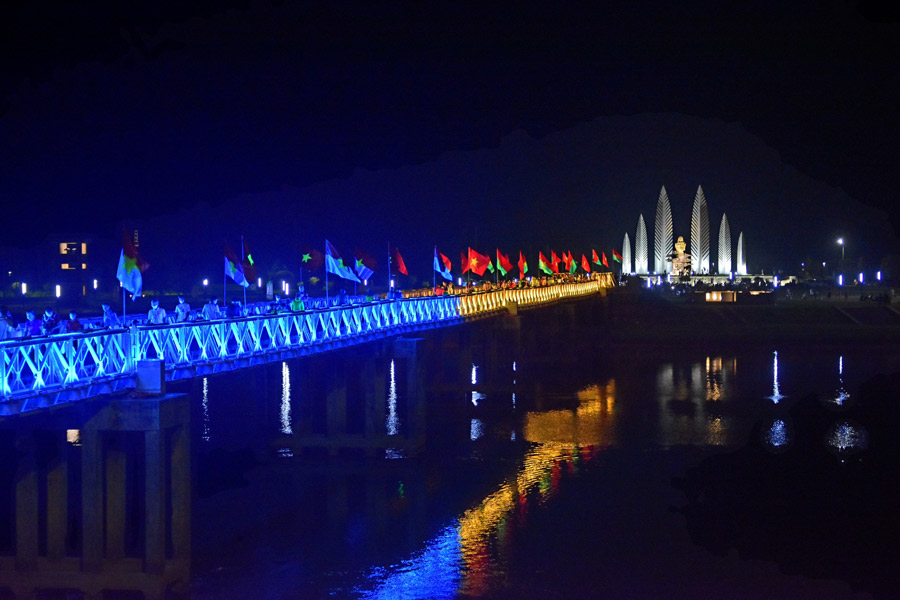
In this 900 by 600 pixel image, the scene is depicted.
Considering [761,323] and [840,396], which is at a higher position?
[761,323]

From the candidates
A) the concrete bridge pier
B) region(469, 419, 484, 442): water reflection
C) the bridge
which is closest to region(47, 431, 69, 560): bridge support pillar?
the concrete bridge pier

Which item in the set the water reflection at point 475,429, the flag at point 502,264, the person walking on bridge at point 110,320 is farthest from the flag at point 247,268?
the flag at point 502,264

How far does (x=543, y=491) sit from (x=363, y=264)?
12.2 m

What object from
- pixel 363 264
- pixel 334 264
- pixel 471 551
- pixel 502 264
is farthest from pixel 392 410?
pixel 471 551

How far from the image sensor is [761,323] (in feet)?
284

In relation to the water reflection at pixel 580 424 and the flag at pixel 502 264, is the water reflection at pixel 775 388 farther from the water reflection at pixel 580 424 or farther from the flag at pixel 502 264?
the flag at pixel 502 264

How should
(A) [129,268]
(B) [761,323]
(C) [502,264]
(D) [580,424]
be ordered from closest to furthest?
1. (A) [129,268]
2. (D) [580,424]
3. (C) [502,264]
4. (B) [761,323]

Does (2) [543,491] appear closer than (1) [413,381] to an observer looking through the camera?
Yes

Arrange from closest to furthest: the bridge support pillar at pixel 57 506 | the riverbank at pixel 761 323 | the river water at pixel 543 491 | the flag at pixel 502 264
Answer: the bridge support pillar at pixel 57 506, the river water at pixel 543 491, the flag at pixel 502 264, the riverbank at pixel 761 323

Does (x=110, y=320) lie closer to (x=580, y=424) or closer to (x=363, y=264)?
(x=363, y=264)

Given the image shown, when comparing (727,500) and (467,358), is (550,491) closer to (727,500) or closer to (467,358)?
(727,500)

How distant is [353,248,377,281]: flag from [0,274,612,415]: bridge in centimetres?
167

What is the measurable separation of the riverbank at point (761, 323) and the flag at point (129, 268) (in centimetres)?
6384

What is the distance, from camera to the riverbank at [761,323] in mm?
79438
